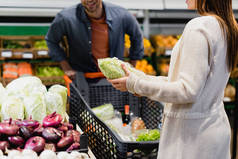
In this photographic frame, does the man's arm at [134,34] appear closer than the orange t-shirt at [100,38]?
No

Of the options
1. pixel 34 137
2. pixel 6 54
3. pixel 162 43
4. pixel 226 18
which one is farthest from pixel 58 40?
pixel 226 18

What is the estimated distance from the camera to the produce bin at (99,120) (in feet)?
5.79

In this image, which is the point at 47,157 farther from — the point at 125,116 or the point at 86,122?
the point at 125,116

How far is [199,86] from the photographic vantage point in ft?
4.46

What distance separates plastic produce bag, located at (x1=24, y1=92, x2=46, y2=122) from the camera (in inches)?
79.0

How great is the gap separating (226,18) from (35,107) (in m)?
1.22

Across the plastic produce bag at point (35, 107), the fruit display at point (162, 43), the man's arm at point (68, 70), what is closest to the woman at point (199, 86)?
the plastic produce bag at point (35, 107)

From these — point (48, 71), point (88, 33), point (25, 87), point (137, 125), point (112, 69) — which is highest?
point (112, 69)

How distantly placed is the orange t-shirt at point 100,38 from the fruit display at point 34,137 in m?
1.60

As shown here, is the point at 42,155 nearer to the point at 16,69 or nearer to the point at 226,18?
the point at 226,18

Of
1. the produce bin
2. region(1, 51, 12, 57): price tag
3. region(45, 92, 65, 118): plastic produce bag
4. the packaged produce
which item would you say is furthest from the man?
region(1, 51, 12, 57): price tag

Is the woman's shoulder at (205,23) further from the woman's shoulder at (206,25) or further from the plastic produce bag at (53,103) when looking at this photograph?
the plastic produce bag at (53,103)

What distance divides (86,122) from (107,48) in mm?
1328

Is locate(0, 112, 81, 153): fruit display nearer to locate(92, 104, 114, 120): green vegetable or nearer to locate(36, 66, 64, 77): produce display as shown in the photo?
locate(92, 104, 114, 120): green vegetable
